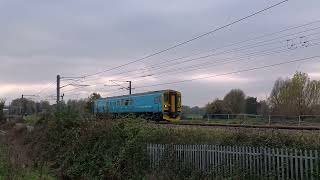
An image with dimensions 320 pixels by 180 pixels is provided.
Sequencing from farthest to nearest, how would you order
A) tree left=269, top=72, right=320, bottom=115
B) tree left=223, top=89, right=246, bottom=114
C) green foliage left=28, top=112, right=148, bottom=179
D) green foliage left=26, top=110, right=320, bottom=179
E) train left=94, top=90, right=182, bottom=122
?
tree left=223, top=89, right=246, bottom=114 → tree left=269, top=72, right=320, bottom=115 → train left=94, top=90, right=182, bottom=122 → green foliage left=28, top=112, right=148, bottom=179 → green foliage left=26, top=110, right=320, bottom=179

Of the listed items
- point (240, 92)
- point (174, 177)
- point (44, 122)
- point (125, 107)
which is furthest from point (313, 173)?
point (240, 92)

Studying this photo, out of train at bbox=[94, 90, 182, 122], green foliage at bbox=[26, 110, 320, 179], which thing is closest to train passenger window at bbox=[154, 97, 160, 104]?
train at bbox=[94, 90, 182, 122]

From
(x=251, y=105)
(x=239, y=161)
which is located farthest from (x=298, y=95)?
(x=239, y=161)

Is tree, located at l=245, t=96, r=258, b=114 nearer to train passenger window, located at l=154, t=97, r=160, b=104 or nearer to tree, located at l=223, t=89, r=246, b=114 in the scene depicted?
tree, located at l=223, t=89, r=246, b=114

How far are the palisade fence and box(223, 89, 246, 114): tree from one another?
69786mm

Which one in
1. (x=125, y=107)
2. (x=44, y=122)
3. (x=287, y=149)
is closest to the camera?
(x=287, y=149)

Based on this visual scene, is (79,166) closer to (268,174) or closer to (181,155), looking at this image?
(181,155)

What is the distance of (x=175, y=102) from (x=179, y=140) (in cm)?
2936

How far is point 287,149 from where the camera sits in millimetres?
12453

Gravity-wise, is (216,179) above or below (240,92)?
below

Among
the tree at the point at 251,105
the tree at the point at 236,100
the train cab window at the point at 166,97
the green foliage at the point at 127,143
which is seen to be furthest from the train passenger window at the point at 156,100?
the tree at the point at 251,105

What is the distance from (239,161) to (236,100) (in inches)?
3162

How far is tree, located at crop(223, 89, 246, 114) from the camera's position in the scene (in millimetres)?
88762

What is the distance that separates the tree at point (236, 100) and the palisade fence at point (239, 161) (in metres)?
69.8
